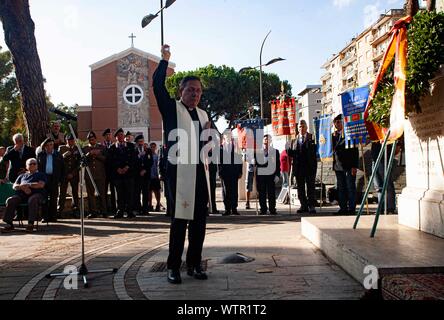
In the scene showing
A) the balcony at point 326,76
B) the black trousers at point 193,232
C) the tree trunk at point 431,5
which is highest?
the balcony at point 326,76

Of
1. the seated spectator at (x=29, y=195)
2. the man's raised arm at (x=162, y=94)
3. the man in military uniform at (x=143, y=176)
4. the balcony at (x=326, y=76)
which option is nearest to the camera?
the man's raised arm at (x=162, y=94)

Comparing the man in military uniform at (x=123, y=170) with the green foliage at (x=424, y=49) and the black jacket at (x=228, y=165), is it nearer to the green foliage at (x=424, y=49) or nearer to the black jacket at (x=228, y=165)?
the black jacket at (x=228, y=165)

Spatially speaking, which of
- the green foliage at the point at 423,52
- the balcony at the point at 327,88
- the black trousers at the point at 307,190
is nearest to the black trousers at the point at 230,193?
the black trousers at the point at 307,190

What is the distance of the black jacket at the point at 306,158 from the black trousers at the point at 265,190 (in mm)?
722

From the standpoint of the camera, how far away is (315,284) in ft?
14.5

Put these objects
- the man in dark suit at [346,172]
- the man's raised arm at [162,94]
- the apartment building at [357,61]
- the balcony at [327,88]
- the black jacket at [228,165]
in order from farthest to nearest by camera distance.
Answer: the balcony at [327,88] < the apartment building at [357,61] < the black jacket at [228,165] < the man in dark suit at [346,172] < the man's raised arm at [162,94]

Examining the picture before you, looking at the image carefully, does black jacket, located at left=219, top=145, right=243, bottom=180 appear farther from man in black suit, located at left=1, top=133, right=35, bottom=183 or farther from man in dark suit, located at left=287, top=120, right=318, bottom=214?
man in black suit, located at left=1, top=133, right=35, bottom=183

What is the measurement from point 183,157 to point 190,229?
2.47 feet

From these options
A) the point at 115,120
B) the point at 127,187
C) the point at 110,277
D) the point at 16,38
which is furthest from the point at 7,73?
the point at 110,277

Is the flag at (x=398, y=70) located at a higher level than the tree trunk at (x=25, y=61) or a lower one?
lower

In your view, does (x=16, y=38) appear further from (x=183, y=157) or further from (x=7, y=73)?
(x=7, y=73)

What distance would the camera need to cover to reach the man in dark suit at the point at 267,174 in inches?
484

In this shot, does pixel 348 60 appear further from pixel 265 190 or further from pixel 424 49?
pixel 424 49

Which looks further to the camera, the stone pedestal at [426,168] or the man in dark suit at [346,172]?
the man in dark suit at [346,172]
